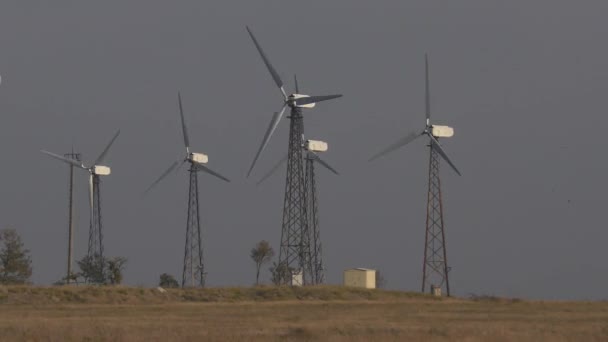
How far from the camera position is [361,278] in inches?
4483

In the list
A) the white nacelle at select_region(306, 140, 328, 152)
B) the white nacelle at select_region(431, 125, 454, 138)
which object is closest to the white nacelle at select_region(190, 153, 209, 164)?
the white nacelle at select_region(306, 140, 328, 152)

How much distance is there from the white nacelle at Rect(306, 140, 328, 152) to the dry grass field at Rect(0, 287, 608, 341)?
30.3 m

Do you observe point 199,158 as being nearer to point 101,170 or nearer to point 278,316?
point 101,170

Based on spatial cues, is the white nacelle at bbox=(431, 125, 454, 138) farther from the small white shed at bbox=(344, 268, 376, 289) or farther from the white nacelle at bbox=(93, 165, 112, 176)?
the white nacelle at bbox=(93, 165, 112, 176)

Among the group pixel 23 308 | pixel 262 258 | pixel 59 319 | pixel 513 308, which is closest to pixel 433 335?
pixel 59 319

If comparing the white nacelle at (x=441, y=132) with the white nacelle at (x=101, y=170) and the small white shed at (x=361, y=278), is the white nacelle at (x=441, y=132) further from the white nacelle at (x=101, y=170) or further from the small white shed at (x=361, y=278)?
the white nacelle at (x=101, y=170)

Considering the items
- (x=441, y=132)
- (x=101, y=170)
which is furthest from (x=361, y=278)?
(x=101, y=170)

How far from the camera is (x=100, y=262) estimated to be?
434ft

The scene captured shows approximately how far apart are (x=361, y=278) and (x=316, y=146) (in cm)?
2166

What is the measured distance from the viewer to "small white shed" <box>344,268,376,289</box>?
113m

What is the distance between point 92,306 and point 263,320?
22951mm

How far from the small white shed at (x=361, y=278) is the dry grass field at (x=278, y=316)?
10.2 m

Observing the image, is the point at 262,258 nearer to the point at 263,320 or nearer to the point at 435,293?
the point at 435,293

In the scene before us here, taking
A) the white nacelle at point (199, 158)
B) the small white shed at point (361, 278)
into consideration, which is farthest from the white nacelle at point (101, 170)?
the small white shed at point (361, 278)
